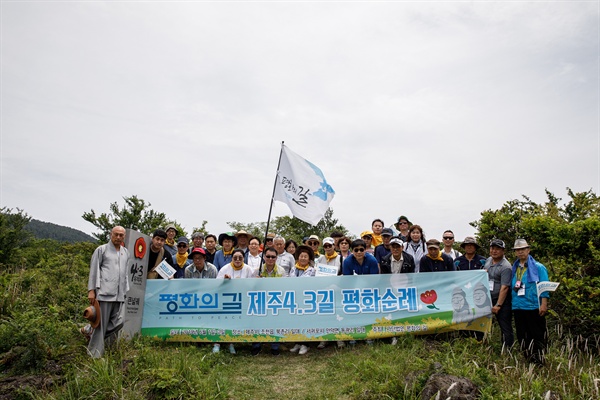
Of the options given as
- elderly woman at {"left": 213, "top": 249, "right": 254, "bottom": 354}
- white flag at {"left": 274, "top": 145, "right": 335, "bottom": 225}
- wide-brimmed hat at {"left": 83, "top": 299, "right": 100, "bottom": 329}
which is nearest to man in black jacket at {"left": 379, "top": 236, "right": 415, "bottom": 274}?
white flag at {"left": 274, "top": 145, "right": 335, "bottom": 225}

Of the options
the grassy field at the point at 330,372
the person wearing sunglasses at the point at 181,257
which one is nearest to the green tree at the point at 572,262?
the grassy field at the point at 330,372

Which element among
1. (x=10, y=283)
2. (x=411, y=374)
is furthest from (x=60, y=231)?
(x=411, y=374)

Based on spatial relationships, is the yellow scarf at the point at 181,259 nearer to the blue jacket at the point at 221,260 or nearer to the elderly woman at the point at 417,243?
the blue jacket at the point at 221,260

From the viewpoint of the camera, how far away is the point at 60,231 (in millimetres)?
112750

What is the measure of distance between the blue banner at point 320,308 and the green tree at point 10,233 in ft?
43.6

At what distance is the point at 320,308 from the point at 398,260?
1533 millimetres

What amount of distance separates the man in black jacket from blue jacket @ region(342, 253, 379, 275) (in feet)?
0.79

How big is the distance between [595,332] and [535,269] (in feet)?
4.58

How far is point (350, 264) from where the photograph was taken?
25.8 ft

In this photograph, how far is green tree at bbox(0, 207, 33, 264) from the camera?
58.6 feet

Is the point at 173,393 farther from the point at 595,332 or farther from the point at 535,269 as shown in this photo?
the point at 595,332

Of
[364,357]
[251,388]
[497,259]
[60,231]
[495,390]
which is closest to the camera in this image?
[495,390]

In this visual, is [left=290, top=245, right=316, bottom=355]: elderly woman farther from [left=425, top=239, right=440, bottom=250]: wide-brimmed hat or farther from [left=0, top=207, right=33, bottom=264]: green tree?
[left=0, top=207, right=33, bottom=264]: green tree

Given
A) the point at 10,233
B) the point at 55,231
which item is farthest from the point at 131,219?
the point at 55,231
